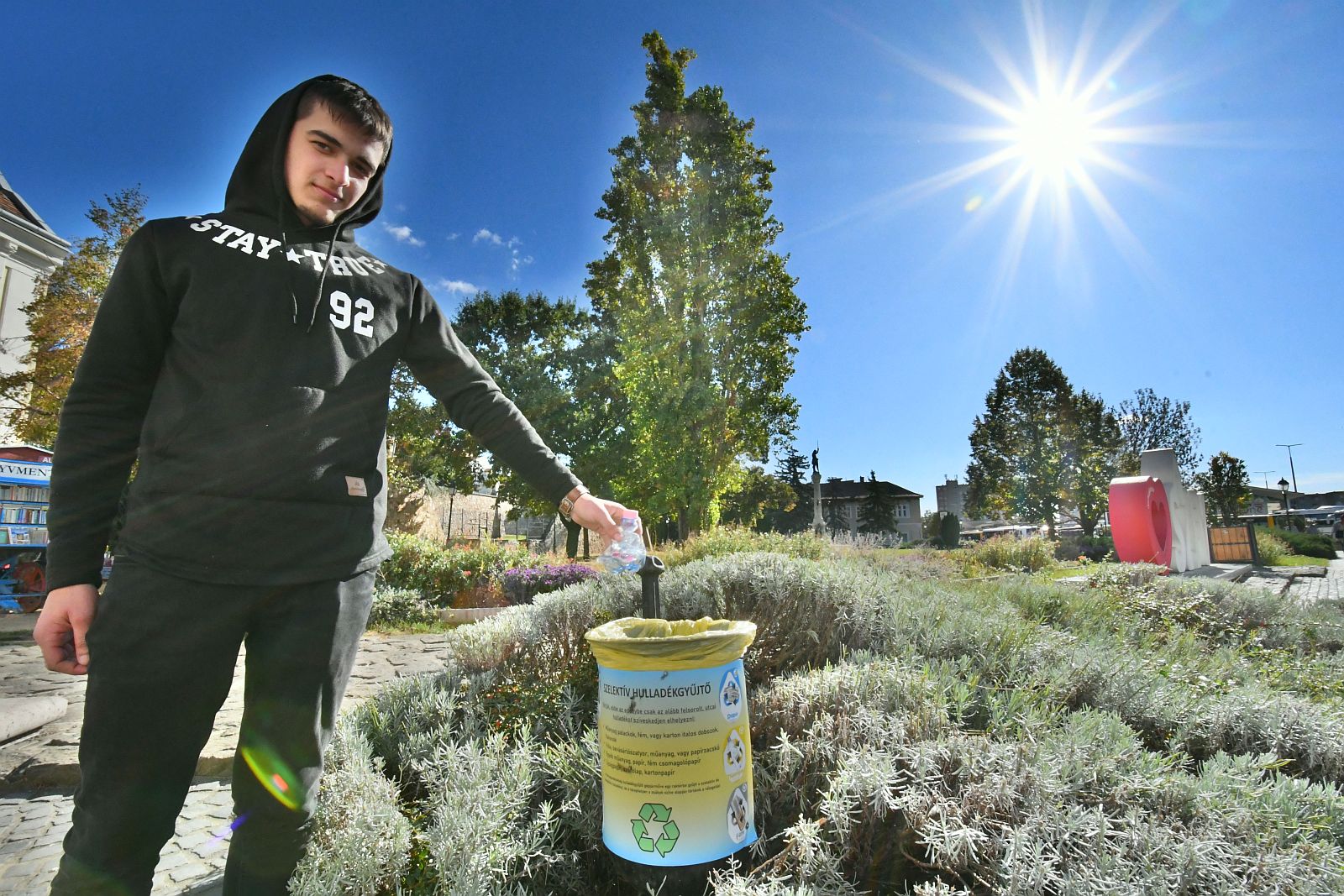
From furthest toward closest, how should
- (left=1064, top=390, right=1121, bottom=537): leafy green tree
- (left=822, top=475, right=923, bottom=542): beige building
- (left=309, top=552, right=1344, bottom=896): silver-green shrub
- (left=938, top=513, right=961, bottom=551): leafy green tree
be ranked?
(left=822, top=475, right=923, bottom=542): beige building, (left=938, top=513, right=961, bottom=551): leafy green tree, (left=1064, top=390, right=1121, bottom=537): leafy green tree, (left=309, top=552, right=1344, bottom=896): silver-green shrub

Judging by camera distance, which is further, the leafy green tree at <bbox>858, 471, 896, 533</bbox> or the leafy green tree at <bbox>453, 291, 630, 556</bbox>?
the leafy green tree at <bbox>858, 471, 896, 533</bbox>

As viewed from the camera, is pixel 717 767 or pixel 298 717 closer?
pixel 298 717

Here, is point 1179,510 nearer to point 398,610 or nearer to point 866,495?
point 398,610

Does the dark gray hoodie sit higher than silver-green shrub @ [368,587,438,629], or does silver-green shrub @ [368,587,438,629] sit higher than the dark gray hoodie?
the dark gray hoodie

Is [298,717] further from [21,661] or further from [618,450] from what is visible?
[618,450]

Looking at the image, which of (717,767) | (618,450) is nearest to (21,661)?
(717,767)

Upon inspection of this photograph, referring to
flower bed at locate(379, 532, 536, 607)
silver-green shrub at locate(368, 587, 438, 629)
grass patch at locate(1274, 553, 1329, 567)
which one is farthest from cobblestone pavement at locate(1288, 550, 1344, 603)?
silver-green shrub at locate(368, 587, 438, 629)

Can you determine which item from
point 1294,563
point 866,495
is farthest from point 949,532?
point 866,495

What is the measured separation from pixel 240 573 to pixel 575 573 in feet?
31.6

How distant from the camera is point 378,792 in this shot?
219 cm

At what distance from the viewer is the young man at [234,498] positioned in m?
1.43

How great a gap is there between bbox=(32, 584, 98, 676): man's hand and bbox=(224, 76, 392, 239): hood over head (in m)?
1.03

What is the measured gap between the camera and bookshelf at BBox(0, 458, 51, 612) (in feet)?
30.1

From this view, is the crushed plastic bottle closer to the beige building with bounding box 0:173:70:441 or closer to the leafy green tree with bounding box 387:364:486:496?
the beige building with bounding box 0:173:70:441
